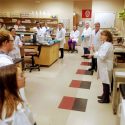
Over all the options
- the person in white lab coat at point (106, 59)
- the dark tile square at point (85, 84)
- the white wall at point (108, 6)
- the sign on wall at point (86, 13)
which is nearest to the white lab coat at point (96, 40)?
the dark tile square at point (85, 84)

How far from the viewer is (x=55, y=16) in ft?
→ 39.3

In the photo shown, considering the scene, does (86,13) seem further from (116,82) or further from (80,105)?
(116,82)

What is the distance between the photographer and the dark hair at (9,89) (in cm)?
136

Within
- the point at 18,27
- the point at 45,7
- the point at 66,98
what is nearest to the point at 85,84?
the point at 66,98

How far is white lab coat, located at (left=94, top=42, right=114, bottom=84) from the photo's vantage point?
3.80 metres

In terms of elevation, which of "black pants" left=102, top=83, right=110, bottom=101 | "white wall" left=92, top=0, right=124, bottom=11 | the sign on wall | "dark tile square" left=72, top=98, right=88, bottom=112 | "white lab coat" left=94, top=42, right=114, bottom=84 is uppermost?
"white wall" left=92, top=0, right=124, bottom=11

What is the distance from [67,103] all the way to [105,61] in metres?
1.10

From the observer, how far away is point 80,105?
398cm

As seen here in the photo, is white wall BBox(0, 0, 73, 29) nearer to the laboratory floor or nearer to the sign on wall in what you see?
the sign on wall

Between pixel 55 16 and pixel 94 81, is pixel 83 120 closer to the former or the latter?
pixel 94 81

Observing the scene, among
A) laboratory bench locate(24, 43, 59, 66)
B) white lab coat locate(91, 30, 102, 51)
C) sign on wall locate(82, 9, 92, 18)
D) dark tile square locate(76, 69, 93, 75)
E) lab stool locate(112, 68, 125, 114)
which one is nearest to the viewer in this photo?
lab stool locate(112, 68, 125, 114)

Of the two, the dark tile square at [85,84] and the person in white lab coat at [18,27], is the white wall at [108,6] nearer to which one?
the person in white lab coat at [18,27]

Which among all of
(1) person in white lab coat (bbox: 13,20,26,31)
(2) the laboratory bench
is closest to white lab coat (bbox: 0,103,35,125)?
(2) the laboratory bench

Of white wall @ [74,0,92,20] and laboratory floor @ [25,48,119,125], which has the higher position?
white wall @ [74,0,92,20]
